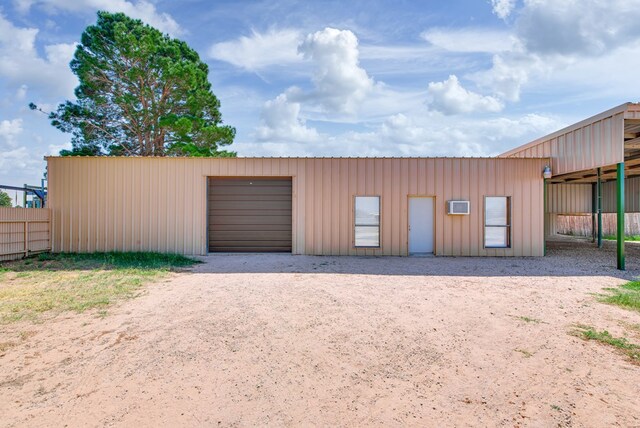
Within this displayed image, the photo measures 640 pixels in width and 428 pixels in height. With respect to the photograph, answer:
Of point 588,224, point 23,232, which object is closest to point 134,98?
point 23,232

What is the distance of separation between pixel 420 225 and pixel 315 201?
3274 mm

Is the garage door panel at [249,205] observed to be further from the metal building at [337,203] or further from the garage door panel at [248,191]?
the metal building at [337,203]

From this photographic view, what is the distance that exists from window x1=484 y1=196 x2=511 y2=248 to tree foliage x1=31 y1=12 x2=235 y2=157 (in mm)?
13579

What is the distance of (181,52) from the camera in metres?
20.0

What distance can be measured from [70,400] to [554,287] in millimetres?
7403

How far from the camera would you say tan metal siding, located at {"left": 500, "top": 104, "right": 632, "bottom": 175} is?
8.52 meters

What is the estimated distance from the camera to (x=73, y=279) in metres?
7.09

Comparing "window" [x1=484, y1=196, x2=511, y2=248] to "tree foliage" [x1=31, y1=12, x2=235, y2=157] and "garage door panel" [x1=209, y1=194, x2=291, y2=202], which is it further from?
"tree foliage" [x1=31, y1=12, x2=235, y2=157]

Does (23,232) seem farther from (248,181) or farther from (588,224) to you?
(588,224)

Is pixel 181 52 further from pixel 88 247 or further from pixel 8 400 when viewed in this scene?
pixel 8 400

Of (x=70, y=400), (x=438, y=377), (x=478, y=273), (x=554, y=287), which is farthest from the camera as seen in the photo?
(x=478, y=273)

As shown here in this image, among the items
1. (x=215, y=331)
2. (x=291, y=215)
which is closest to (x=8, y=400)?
(x=215, y=331)

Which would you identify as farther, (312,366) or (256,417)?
(312,366)

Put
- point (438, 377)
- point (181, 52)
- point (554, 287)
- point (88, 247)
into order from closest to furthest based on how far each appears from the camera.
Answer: point (438, 377)
point (554, 287)
point (88, 247)
point (181, 52)
